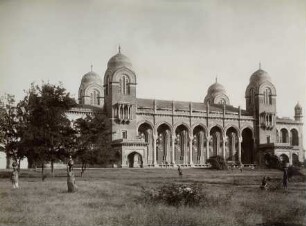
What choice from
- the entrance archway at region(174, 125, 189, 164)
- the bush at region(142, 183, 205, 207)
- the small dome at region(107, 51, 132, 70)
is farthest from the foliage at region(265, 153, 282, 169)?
the bush at region(142, 183, 205, 207)

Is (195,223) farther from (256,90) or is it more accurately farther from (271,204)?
(256,90)

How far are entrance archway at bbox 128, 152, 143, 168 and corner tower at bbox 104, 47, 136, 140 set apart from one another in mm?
2291

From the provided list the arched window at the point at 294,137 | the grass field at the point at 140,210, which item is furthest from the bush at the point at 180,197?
the arched window at the point at 294,137

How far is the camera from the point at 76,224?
Result: 1440 cm

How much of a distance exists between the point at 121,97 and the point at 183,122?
355 inches

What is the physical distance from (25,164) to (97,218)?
39537mm

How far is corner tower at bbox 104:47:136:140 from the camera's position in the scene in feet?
186

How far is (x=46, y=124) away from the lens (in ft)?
99.2

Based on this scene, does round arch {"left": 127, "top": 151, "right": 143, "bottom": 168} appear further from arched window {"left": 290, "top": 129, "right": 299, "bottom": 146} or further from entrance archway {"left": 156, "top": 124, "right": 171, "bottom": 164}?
arched window {"left": 290, "top": 129, "right": 299, "bottom": 146}

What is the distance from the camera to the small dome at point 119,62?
2263 inches

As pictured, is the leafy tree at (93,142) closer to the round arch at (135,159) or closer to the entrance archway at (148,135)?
the round arch at (135,159)

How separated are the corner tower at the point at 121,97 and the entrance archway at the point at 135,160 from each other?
2291 mm

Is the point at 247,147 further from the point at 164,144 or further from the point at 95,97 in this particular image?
the point at 95,97

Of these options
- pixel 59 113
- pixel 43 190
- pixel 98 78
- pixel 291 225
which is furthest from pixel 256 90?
pixel 291 225
